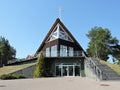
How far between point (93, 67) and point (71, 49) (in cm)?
933

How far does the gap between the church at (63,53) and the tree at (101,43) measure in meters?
14.8

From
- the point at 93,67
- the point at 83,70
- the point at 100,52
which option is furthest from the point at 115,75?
the point at 100,52

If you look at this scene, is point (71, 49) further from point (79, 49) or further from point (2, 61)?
point (2, 61)

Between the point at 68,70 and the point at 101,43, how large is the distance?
62.3ft

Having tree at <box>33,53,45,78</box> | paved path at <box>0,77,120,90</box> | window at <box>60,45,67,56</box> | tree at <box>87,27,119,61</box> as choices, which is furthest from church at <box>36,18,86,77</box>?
paved path at <box>0,77,120,90</box>

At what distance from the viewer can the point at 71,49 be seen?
3725 centimetres

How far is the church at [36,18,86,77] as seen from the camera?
3488cm

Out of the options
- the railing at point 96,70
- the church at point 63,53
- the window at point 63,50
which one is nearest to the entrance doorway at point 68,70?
the church at point 63,53

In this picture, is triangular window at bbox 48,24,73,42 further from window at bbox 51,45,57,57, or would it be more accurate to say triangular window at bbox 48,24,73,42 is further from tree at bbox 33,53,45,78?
tree at bbox 33,53,45,78

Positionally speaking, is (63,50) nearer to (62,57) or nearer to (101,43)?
(62,57)

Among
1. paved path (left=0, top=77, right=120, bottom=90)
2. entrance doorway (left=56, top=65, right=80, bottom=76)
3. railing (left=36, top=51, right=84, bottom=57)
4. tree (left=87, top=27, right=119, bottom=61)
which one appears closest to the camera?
paved path (left=0, top=77, right=120, bottom=90)

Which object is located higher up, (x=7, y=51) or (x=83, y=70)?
(x=7, y=51)

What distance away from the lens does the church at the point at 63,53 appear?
3488 centimetres

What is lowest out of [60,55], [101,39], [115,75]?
[115,75]
